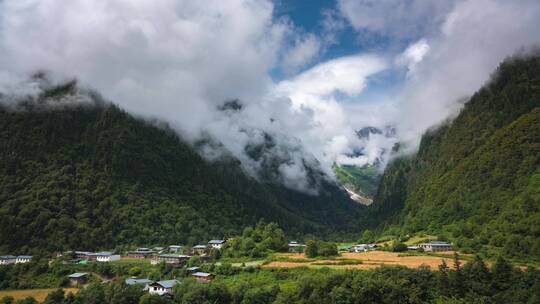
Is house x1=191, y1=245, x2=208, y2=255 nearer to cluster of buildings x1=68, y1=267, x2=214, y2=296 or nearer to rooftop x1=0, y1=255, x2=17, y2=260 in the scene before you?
cluster of buildings x1=68, y1=267, x2=214, y2=296

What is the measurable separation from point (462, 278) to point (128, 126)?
156 metres

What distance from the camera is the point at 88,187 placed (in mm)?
156750

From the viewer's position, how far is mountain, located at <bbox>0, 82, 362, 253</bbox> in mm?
134250

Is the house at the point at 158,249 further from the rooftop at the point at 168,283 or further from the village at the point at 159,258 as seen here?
the rooftop at the point at 168,283

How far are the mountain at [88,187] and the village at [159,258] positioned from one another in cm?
908

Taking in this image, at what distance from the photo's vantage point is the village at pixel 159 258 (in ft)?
305

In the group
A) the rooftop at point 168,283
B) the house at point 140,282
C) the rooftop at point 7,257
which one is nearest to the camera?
the rooftop at point 168,283

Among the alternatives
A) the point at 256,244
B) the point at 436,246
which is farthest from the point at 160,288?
the point at 436,246

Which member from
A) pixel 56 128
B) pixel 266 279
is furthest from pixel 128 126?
pixel 266 279

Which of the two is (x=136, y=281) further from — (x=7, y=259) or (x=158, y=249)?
(x=7, y=259)

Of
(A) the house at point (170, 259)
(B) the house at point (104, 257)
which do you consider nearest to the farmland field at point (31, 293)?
(B) the house at point (104, 257)

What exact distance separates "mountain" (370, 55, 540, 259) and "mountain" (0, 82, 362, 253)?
7742 cm

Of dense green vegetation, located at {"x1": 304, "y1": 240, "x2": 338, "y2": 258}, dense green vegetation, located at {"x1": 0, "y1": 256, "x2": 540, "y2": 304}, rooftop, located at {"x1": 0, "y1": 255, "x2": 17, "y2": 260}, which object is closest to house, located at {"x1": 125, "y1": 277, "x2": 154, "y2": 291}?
dense green vegetation, located at {"x1": 0, "y1": 256, "x2": 540, "y2": 304}

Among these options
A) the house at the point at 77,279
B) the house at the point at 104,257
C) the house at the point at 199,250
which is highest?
the house at the point at 199,250
